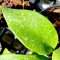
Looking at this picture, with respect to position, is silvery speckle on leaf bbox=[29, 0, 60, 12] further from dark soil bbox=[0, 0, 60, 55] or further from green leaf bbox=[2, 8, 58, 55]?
green leaf bbox=[2, 8, 58, 55]

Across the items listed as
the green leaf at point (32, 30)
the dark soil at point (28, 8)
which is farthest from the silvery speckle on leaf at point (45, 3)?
the green leaf at point (32, 30)

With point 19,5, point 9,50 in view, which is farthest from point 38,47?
point 19,5

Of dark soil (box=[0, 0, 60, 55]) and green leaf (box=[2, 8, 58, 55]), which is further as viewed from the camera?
dark soil (box=[0, 0, 60, 55])

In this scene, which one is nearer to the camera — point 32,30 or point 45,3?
point 32,30

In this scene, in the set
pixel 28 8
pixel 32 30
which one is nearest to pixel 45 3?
pixel 28 8

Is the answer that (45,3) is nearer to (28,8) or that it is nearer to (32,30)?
(28,8)

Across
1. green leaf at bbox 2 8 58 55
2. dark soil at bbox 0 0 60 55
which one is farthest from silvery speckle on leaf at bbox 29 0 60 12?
green leaf at bbox 2 8 58 55

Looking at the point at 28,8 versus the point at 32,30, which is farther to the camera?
the point at 28,8

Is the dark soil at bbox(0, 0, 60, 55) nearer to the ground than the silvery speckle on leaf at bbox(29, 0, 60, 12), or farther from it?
nearer to the ground

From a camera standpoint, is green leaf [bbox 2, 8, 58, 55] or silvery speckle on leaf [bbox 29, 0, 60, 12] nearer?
Answer: green leaf [bbox 2, 8, 58, 55]
